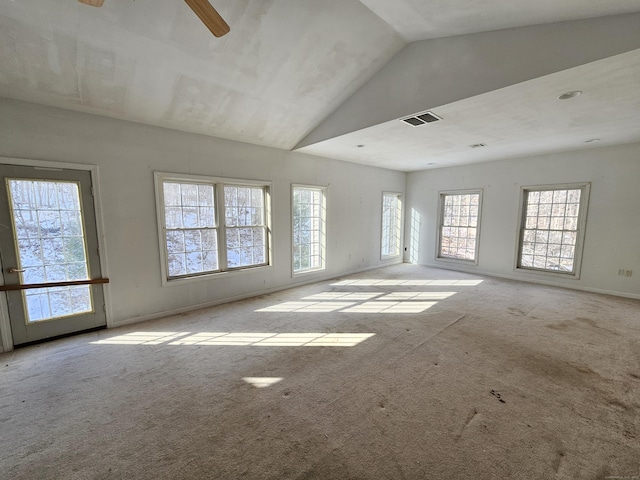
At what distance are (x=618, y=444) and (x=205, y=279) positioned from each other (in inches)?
177

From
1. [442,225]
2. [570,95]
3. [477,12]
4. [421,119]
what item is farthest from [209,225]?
[442,225]

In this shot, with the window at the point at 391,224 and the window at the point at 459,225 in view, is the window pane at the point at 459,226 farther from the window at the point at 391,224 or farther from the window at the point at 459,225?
the window at the point at 391,224

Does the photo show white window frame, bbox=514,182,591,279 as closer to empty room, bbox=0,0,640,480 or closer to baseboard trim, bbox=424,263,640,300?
empty room, bbox=0,0,640,480

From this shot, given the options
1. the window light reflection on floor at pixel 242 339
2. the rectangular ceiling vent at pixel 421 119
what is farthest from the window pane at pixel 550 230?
the window light reflection on floor at pixel 242 339

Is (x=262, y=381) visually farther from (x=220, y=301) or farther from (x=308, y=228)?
(x=308, y=228)

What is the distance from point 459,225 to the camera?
21.8 feet

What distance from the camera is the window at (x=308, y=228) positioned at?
530 centimetres

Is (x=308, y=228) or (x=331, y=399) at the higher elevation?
(x=308, y=228)

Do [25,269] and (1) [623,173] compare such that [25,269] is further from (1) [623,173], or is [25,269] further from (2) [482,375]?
(1) [623,173]

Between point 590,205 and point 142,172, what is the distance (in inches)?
297

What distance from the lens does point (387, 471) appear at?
1.49m

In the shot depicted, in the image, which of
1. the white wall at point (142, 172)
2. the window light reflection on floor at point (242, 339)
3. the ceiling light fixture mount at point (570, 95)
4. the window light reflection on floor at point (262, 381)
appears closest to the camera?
the window light reflection on floor at point (262, 381)

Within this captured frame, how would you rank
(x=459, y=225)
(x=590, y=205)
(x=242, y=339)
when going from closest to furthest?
(x=242, y=339) → (x=590, y=205) → (x=459, y=225)

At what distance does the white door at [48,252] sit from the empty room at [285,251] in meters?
0.02
